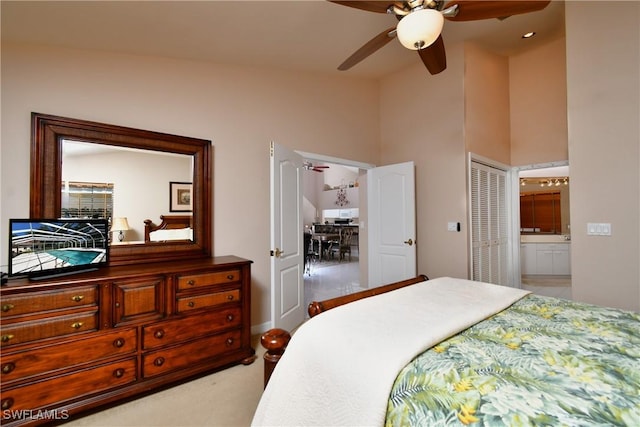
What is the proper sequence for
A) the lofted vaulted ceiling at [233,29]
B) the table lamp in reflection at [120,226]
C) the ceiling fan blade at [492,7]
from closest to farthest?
the ceiling fan blade at [492,7] → the lofted vaulted ceiling at [233,29] → the table lamp in reflection at [120,226]

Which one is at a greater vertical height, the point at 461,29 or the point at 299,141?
the point at 461,29

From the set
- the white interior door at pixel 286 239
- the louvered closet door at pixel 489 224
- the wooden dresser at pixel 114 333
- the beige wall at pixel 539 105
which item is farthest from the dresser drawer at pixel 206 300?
the beige wall at pixel 539 105

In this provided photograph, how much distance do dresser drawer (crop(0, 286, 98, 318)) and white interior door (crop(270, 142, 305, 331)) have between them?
4.32 ft

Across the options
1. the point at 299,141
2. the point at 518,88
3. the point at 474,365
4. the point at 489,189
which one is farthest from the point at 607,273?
the point at 299,141

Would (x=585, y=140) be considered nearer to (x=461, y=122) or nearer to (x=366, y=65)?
(x=461, y=122)

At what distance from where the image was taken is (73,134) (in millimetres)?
2012

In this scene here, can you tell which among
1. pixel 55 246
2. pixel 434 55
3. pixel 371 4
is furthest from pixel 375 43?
pixel 55 246

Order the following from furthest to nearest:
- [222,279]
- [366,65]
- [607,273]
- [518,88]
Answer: [518,88]
[366,65]
[607,273]
[222,279]

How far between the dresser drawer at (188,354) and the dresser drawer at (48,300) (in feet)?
1.79

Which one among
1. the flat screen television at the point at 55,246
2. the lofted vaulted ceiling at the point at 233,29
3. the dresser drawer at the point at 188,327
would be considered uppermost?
the lofted vaulted ceiling at the point at 233,29

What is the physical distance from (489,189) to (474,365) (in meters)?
3.31

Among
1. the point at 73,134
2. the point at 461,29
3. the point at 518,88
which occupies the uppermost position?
the point at 461,29

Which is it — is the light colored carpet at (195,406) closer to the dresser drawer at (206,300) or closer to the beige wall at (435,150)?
the dresser drawer at (206,300)

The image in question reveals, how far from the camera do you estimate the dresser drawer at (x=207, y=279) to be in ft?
6.67
